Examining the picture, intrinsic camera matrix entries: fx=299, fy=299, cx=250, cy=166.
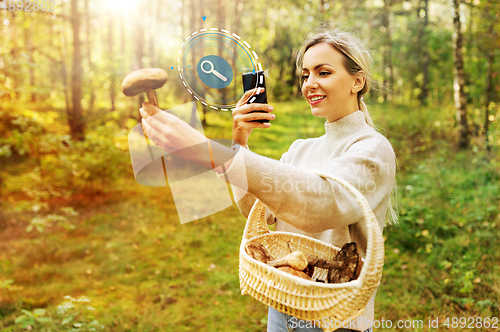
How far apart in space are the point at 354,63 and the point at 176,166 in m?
0.83

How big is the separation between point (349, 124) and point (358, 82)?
175mm

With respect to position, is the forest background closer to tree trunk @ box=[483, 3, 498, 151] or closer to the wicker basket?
tree trunk @ box=[483, 3, 498, 151]

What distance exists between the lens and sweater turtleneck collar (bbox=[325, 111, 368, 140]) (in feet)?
4.00

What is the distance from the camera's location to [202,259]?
406 cm

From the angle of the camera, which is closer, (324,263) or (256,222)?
(324,263)

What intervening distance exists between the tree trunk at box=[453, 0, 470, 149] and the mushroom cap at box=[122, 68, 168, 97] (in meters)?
6.98

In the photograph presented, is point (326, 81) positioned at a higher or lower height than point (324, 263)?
higher

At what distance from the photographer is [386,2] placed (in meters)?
6.78

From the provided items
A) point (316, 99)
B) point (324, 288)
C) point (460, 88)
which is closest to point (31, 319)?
point (324, 288)

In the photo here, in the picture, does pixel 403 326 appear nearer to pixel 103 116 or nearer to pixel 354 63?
pixel 354 63

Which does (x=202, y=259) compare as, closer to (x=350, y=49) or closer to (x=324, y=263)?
(x=324, y=263)

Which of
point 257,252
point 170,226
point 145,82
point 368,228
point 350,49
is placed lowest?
point 170,226

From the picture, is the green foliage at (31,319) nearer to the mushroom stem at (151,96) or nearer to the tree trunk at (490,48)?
the mushroom stem at (151,96)

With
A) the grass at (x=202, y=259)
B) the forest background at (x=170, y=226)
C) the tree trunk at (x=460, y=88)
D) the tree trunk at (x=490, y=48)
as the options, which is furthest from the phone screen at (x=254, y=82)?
the tree trunk at (x=460, y=88)
